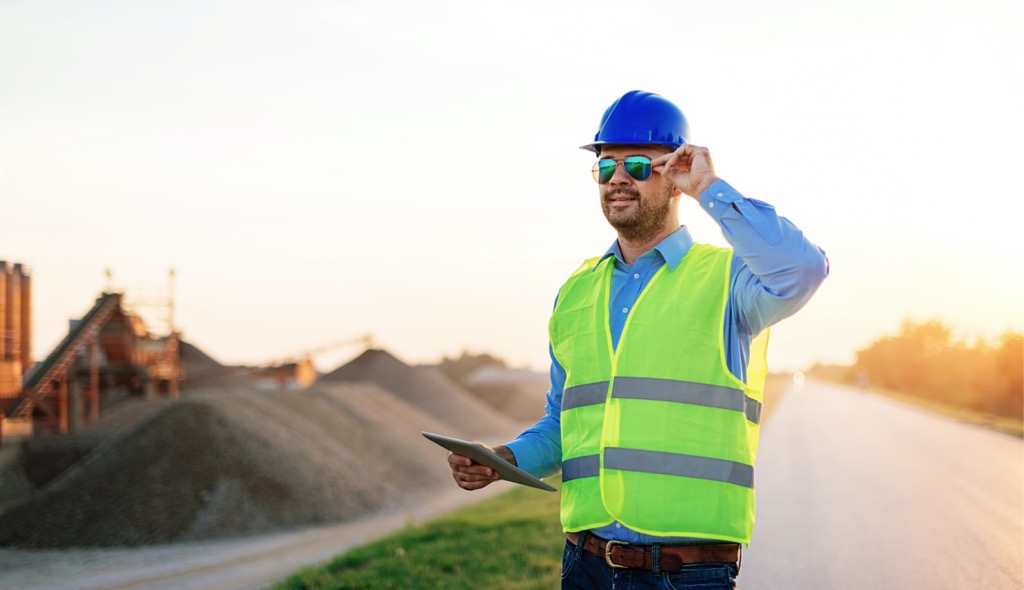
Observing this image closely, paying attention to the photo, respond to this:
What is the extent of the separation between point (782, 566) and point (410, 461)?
1623 cm

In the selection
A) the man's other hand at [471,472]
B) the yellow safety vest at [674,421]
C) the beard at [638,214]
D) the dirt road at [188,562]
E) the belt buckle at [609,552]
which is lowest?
the dirt road at [188,562]

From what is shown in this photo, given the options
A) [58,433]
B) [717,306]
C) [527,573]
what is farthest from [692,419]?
[58,433]

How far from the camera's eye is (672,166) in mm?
2893

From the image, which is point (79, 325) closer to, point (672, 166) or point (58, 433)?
point (58, 433)

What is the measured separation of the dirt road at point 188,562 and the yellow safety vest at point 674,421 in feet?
29.5

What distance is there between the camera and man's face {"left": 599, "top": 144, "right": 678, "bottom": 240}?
10.1ft

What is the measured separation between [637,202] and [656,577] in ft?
3.63

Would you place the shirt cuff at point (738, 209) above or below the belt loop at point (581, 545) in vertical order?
above

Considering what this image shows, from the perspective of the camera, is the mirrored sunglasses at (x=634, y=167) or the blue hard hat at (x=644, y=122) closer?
the mirrored sunglasses at (x=634, y=167)

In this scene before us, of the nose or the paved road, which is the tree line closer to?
the paved road

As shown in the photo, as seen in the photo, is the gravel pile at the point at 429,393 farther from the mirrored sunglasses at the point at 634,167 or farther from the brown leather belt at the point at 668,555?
the brown leather belt at the point at 668,555

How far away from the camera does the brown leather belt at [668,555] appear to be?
108 inches

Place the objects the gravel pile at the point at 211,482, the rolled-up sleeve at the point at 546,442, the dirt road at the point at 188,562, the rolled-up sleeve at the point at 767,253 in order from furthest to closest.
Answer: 1. the gravel pile at the point at 211,482
2. the dirt road at the point at 188,562
3. the rolled-up sleeve at the point at 546,442
4. the rolled-up sleeve at the point at 767,253

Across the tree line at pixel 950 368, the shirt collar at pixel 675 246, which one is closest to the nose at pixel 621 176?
the shirt collar at pixel 675 246
